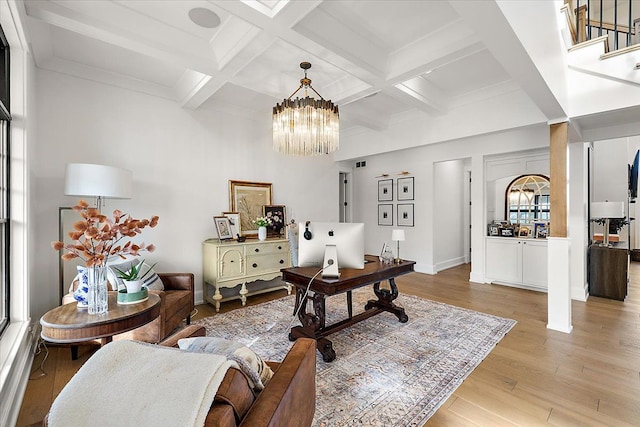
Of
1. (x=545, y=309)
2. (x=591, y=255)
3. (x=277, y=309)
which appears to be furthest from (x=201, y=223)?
(x=591, y=255)

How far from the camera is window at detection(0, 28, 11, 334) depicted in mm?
2121

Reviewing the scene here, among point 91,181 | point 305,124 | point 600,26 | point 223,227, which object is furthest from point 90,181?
point 600,26

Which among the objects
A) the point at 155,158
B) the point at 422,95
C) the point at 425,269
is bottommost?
the point at 425,269

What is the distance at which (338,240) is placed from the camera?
2697 millimetres

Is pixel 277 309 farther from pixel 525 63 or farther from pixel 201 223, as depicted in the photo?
pixel 525 63

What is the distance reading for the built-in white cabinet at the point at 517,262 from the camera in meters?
4.58

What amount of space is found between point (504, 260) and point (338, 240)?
12.2 feet

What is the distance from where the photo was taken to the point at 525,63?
2246 mm

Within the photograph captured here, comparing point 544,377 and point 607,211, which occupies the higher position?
point 607,211

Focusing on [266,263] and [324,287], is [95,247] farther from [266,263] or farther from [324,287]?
[266,263]

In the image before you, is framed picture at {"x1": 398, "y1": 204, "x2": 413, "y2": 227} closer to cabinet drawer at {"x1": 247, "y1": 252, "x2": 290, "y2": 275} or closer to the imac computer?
cabinet drawer at {"x1": 247, "y1": 252, "x2": 290, "y2": 275}

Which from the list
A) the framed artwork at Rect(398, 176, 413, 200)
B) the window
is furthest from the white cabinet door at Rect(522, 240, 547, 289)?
the window

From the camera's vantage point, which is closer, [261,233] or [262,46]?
[262,46]

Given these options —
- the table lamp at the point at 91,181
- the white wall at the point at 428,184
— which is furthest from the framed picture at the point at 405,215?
the table lamp at the point at 91,181
